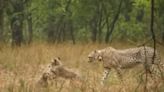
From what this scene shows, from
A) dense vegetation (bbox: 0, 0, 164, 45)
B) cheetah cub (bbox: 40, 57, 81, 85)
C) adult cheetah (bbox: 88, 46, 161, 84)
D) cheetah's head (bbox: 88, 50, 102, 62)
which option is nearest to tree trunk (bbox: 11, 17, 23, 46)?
dense vegetation (bbox: 0, 0, 164, 45)

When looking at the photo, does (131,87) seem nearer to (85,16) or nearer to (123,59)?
(123,59)

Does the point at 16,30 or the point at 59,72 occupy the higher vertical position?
the point at 59,72

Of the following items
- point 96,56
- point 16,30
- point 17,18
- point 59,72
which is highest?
point 17,18

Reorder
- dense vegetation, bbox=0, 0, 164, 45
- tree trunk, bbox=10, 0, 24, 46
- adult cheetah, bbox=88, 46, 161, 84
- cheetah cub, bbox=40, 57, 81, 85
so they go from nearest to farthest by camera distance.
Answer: cheetah cub, bbox=40, 57, 81, 85
adult cheetah, bbox=88, 46, 161, 84
tree trunk, bbox=10, 0, 24, 46
dense vegetation, bbox=0, 0, 164, 45

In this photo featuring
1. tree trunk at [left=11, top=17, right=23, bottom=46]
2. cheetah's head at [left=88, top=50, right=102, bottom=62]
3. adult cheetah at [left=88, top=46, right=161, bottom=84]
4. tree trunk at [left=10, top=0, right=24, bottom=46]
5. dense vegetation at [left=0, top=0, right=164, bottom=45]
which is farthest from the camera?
dense vegetation at [left=0, top=0, right=164, bottom=45]

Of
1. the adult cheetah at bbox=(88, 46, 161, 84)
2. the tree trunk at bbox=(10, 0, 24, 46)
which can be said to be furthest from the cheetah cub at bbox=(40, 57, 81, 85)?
the tree trunk at bbox=(10, 0, 24, 46)

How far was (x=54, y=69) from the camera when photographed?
10.6 meters

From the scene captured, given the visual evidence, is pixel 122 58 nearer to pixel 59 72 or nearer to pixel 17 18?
pixel 59 72

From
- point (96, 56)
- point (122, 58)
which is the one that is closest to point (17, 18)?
point (96, 56)

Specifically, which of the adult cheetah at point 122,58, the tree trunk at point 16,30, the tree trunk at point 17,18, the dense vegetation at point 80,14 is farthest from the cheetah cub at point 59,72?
the tree trunk at point 16,30

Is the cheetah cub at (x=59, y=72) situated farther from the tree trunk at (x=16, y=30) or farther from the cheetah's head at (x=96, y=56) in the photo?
the tree trunk at (x=16, y=30)

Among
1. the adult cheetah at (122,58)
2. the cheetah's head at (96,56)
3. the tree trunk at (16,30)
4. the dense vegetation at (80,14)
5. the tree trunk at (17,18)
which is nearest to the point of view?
the adult cheetah at (122,58)

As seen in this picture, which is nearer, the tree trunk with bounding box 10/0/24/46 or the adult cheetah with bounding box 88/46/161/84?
the adult cheetah with bounding box 88/46/161/84

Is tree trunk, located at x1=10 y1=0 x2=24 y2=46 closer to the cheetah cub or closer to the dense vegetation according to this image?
the dense vegetation
